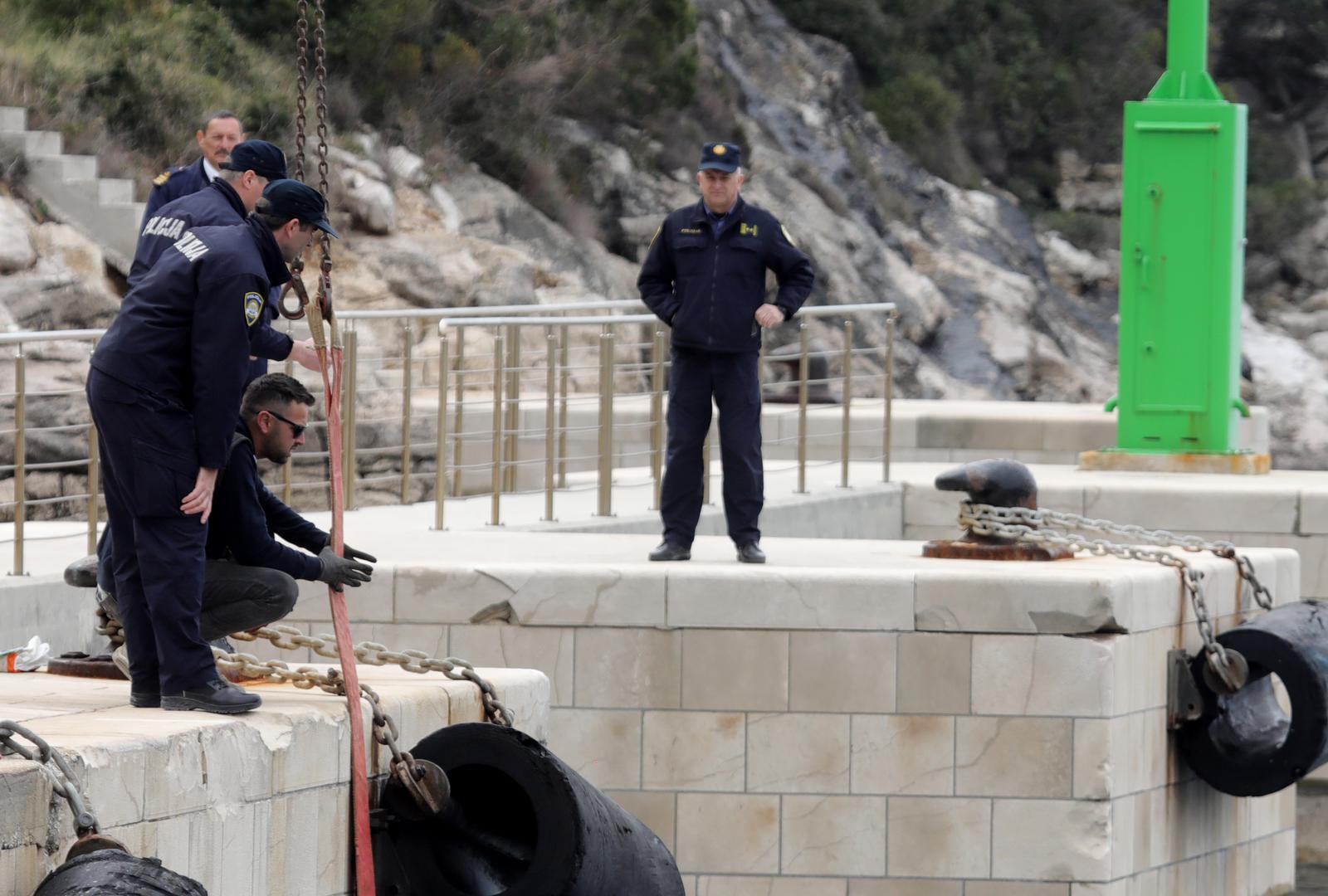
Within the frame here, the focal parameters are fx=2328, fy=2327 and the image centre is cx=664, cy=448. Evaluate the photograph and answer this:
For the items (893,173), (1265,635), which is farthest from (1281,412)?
(1265,635)

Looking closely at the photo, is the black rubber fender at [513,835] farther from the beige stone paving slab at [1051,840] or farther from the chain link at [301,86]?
the beige stone paving slab at [1051,840]

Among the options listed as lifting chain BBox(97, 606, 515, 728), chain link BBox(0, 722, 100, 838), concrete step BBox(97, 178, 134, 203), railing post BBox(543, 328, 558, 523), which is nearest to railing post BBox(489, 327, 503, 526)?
railing post BBox(543, 328, 558, 523)

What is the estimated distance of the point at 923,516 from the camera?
12.5m

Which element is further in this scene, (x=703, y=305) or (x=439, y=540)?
(x=439, y=540)

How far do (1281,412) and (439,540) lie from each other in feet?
72.8

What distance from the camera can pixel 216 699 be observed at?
17.6ft

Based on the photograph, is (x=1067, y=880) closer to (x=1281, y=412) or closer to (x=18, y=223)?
(x=18, y=223)

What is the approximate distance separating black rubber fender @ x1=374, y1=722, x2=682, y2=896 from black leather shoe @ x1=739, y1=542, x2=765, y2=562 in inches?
103

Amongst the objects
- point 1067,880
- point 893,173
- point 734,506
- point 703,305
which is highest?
point 893,173

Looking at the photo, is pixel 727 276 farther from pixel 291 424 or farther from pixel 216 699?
pixel 216 699

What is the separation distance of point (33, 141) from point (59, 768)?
1369 cm

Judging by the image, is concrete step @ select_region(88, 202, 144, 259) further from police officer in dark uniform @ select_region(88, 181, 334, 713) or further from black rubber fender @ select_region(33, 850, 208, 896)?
black rubber fender @ select_region(33, 850, 208, 896)

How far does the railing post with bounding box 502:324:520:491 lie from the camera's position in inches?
438

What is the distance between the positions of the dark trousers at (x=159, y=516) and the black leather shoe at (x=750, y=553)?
331 centimetres
